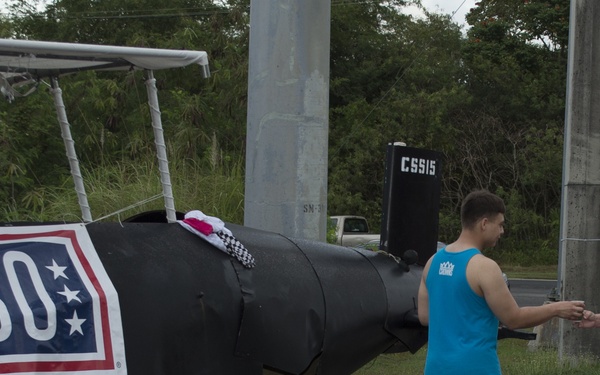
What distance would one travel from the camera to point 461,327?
4.68 meters

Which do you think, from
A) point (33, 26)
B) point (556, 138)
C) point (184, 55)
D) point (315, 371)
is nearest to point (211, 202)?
point (315, 371)

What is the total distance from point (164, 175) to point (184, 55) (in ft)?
2.47

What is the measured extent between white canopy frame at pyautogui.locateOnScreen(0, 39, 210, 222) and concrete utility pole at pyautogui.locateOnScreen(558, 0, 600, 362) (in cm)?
548

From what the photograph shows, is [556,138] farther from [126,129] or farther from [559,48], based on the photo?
[126,129]

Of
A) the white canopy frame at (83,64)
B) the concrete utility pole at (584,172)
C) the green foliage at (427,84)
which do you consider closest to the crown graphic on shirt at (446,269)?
the white canopy frame at (83,64)

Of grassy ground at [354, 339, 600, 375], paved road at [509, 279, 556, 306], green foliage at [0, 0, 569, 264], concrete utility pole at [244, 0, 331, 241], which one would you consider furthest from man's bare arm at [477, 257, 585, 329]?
green foliage at [0, 0, 569, 264]

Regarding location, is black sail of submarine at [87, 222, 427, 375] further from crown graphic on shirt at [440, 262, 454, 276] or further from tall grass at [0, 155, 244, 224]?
tall grass at [0, 155, 244, 224]

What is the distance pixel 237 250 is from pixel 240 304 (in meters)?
0.33

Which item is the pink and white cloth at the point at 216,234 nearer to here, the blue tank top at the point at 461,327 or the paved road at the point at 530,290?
the blue tank top at the point at 461,327

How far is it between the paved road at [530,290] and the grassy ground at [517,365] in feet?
23.8

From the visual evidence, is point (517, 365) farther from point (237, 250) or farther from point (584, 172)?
point (237, 250)

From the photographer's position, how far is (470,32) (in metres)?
33.4

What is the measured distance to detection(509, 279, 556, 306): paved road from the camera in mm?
18016

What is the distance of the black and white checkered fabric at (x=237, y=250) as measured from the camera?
5.37m
